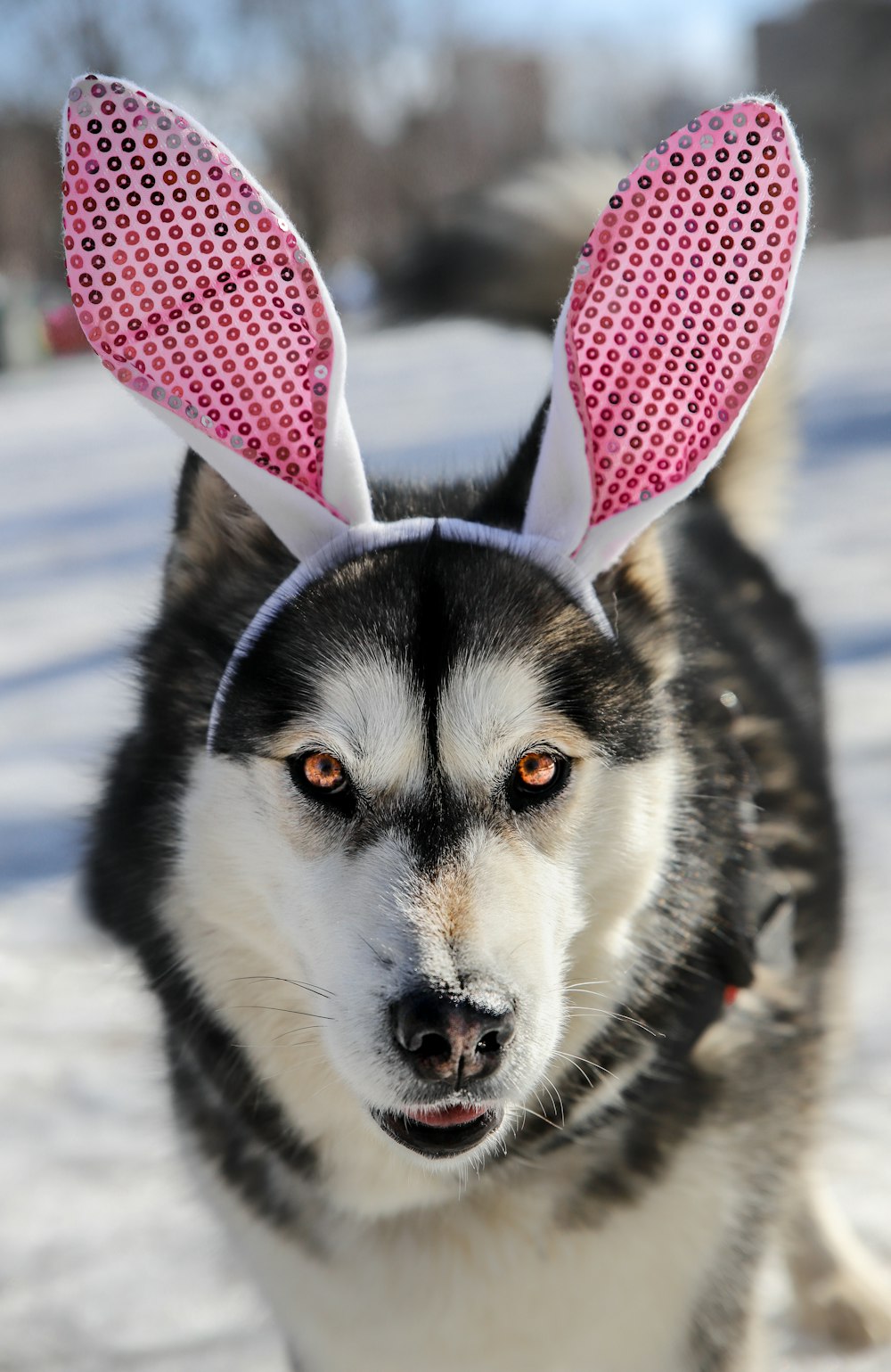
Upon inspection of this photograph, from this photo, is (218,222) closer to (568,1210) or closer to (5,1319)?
(568,1210)

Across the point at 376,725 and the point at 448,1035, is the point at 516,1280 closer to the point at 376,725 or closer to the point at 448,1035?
the point at 448,1035

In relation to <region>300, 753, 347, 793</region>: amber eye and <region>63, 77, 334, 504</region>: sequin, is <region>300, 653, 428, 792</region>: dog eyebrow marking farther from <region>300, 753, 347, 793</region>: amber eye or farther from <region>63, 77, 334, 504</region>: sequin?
<region>63, 77, 334, 504</region>: sequin

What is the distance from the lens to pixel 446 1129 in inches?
53.4

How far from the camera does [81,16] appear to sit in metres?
28.5

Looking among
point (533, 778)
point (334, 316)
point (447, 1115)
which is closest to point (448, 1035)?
point (447, 1115)

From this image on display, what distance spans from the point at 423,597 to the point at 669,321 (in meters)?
0.41

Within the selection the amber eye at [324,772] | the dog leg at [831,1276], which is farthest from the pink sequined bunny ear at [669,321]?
the dog leg at [831,1276]

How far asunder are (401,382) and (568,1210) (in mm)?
9412

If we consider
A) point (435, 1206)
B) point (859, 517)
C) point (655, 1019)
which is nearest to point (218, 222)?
point (655, 1019)

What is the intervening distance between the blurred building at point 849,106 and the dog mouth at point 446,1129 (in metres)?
38.1

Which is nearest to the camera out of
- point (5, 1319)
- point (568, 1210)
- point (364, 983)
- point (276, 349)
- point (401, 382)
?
point (364, 983)

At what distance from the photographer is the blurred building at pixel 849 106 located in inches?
1412

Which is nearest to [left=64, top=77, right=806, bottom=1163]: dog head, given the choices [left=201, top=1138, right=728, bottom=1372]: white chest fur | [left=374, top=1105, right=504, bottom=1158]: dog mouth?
[left=374, top=1105, right=504, bottom=1158]: dog mouth

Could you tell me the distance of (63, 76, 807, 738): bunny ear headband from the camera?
134 cm
